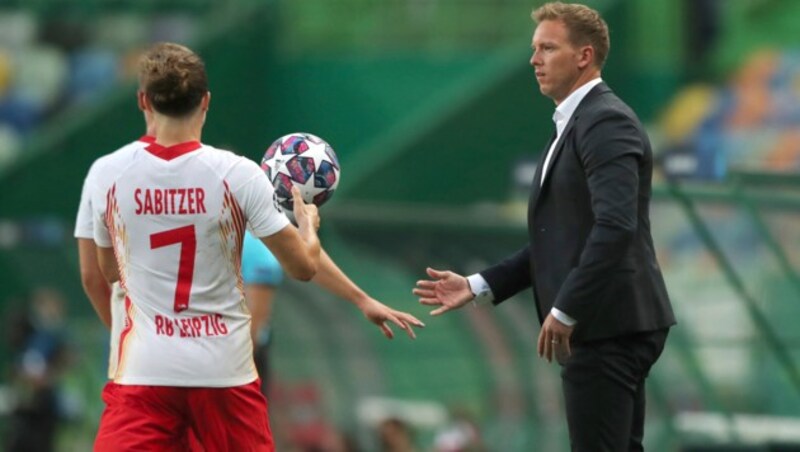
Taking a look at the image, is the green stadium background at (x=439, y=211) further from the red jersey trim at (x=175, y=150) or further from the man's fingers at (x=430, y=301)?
the red jersey trim at (x=175, y=150)

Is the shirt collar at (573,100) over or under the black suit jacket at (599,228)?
over

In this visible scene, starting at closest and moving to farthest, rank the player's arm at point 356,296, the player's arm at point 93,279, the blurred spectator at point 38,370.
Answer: the player's arm at point 356,296 → the player's arm at point 93,279 → the blurred spectator at point 38,370

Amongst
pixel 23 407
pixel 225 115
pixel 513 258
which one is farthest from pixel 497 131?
pixel 513 258

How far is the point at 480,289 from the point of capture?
6.78 metres

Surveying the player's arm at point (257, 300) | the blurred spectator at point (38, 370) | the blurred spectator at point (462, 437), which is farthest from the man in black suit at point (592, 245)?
the blurred spectator at point (38, 370)

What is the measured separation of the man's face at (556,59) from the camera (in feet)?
20.9

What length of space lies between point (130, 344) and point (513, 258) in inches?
54.8

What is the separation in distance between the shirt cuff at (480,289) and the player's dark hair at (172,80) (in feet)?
4.06

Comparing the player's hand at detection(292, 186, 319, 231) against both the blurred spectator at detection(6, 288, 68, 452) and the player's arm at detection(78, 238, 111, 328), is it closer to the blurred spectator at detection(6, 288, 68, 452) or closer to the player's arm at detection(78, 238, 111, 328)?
the player's arm at detection(78, 238, 111, 328)

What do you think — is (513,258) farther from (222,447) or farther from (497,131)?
(497,131)

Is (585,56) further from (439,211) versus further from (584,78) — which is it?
(439,211)

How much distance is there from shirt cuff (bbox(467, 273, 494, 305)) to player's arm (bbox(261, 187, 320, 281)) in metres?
0.67

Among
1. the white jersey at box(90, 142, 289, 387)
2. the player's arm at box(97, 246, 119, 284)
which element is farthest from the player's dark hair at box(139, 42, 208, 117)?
the player's arm at box(97, 246, 119, 284)

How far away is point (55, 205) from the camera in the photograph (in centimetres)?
1773
